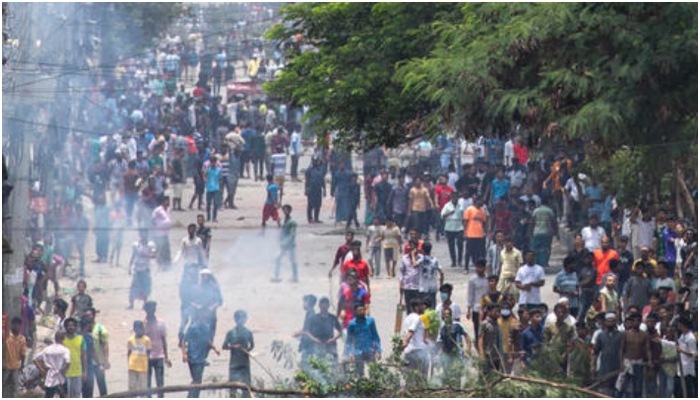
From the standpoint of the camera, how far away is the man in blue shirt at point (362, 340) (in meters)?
18.5

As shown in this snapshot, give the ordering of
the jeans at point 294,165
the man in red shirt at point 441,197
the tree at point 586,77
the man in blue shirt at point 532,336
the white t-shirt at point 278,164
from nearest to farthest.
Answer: the tree at point 586,77, the man in blue shirt at point 532,336, the man in red shirt at point 441,197, the white t-shirt at point 278,164, the jeans at point 294,165

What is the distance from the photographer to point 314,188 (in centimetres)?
2891

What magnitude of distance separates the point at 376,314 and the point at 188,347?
4.08m

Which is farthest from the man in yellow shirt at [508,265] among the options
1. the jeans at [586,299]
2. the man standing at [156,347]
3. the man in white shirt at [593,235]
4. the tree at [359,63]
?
the man standing at [156,347]

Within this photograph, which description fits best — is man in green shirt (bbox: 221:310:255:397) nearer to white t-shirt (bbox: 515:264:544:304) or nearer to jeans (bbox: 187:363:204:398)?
jeans (bbox: 187:363:204:398)

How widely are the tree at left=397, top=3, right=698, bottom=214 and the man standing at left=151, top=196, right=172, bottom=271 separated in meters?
8.20

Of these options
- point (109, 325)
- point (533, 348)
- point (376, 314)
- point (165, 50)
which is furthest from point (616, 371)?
point (165, 50)

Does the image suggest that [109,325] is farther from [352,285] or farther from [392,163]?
[392,163]

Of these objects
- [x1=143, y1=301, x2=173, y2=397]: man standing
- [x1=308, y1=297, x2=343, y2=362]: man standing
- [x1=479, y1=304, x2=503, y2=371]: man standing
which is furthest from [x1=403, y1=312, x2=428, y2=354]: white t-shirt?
[x1=143, y1=301, x2=173, y2=397]: man standing

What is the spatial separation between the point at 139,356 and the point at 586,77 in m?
4.83

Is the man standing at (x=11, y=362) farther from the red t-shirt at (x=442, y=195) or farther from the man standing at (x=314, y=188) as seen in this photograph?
the man standing at (x=314, y=188)

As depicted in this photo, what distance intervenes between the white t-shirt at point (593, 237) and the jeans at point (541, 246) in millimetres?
1509

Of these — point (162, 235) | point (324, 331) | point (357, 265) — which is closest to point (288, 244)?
point (162, 235)

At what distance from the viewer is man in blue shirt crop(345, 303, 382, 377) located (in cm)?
1853
